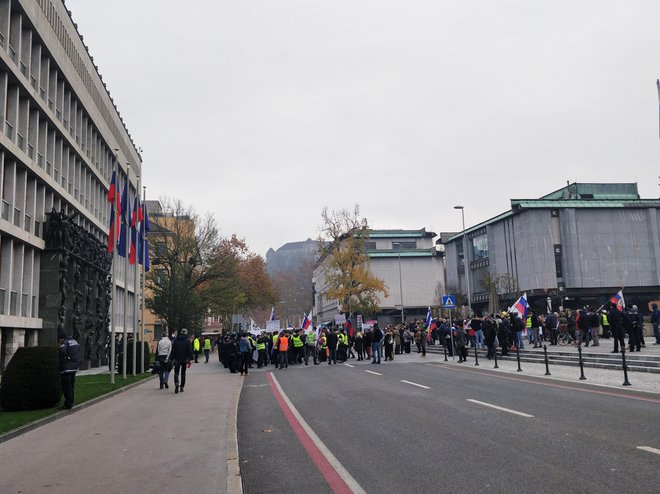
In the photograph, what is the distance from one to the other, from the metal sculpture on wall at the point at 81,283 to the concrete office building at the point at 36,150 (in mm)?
406

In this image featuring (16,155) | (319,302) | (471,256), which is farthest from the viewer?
(319,302)

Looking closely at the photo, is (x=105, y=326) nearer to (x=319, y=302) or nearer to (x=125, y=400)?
(x=125, y=400)

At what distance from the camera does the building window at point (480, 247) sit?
74606mm

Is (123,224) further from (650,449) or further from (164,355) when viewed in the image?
(650,449)

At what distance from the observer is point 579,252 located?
2557 inches

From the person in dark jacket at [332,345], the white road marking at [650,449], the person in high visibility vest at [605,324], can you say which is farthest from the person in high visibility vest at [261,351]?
the white road marking at [650,449]

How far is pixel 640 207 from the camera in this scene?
6744cm

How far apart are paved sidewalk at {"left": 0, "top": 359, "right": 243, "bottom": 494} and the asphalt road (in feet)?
1.50

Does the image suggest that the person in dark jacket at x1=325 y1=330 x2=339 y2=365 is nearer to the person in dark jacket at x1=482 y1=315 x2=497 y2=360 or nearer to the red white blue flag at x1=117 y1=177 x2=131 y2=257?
the person in dark jacket at x1=482 y1=315 x2=497 y2=360

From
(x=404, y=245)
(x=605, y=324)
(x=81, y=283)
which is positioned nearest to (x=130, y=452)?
(x=81, y=283)

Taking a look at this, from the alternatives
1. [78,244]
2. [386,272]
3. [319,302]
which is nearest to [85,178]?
[78,244]

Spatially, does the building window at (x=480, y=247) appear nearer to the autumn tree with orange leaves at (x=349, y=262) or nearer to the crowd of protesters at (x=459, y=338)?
the autumn tree with orange leaves at (x=349, y=262)

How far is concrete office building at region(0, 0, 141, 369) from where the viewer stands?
1049 inches

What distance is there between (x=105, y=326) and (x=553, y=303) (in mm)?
46333
